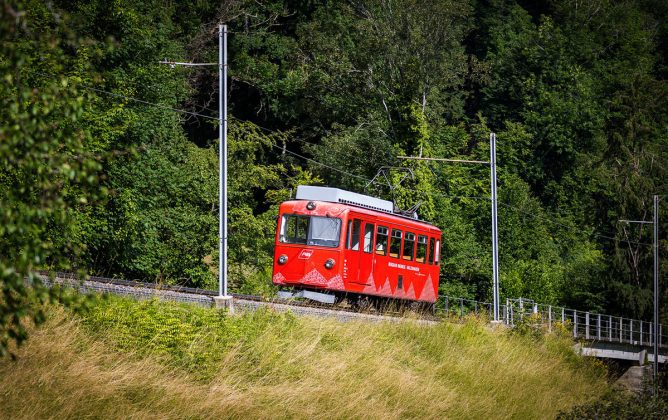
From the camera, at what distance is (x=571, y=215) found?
59.4m

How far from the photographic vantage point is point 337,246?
27625mm

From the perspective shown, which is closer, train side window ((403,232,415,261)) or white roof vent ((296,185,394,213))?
white roof vent ((296,185,394,213))

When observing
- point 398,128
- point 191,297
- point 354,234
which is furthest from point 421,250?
point 398,128

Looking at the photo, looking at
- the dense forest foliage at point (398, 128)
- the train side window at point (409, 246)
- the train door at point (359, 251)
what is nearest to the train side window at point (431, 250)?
the train side window at point (409, 246)

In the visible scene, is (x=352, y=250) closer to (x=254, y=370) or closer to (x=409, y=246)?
(x=409, y=246)

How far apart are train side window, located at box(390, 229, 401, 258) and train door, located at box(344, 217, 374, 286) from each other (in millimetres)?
1171

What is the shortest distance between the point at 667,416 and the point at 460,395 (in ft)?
17.7

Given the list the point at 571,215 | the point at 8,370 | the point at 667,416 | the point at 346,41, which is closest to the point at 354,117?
the point at 346,41

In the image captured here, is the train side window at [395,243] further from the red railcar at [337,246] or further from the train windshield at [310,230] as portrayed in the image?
the train windshield at [310,230]

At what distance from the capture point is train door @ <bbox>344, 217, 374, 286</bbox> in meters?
27.8

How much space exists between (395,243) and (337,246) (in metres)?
2.72

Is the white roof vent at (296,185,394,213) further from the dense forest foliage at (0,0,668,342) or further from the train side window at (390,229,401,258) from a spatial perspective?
the dense forest foliage at (0,0,668,342)

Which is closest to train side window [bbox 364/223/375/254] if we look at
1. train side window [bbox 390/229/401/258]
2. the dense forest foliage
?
train side window [bbox 390/229/401/258]

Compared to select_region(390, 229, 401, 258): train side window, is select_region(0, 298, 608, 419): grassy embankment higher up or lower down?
lower down
